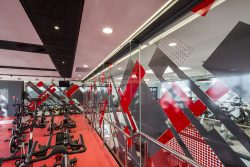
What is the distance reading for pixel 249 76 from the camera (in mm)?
1013

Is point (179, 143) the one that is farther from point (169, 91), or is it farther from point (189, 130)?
point (169, 91)

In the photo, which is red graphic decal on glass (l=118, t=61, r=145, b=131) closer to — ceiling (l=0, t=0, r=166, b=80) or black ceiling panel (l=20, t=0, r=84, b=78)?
ceiling (l=0, t=0, r=166, b=80)

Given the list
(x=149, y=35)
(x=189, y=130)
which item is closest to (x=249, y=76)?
(x=189, y=130)

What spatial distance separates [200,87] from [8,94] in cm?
1290

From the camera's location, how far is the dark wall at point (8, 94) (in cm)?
1016

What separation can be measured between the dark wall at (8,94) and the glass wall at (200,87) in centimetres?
1138

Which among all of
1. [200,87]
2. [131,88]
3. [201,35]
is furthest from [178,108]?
[131,88]

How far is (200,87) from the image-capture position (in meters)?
1.49

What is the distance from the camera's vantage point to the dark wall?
10.2m

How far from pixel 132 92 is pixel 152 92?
77 cm

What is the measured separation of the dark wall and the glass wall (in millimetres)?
11385

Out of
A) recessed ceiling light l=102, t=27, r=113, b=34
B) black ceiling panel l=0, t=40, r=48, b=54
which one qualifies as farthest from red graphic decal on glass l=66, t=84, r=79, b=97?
recessed ceiling light l=102, t=27, r=113, b=34

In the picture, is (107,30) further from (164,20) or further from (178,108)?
(178,108)

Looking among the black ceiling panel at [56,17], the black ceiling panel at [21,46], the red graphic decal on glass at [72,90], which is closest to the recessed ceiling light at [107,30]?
the black ceiling panel at [56,17]
